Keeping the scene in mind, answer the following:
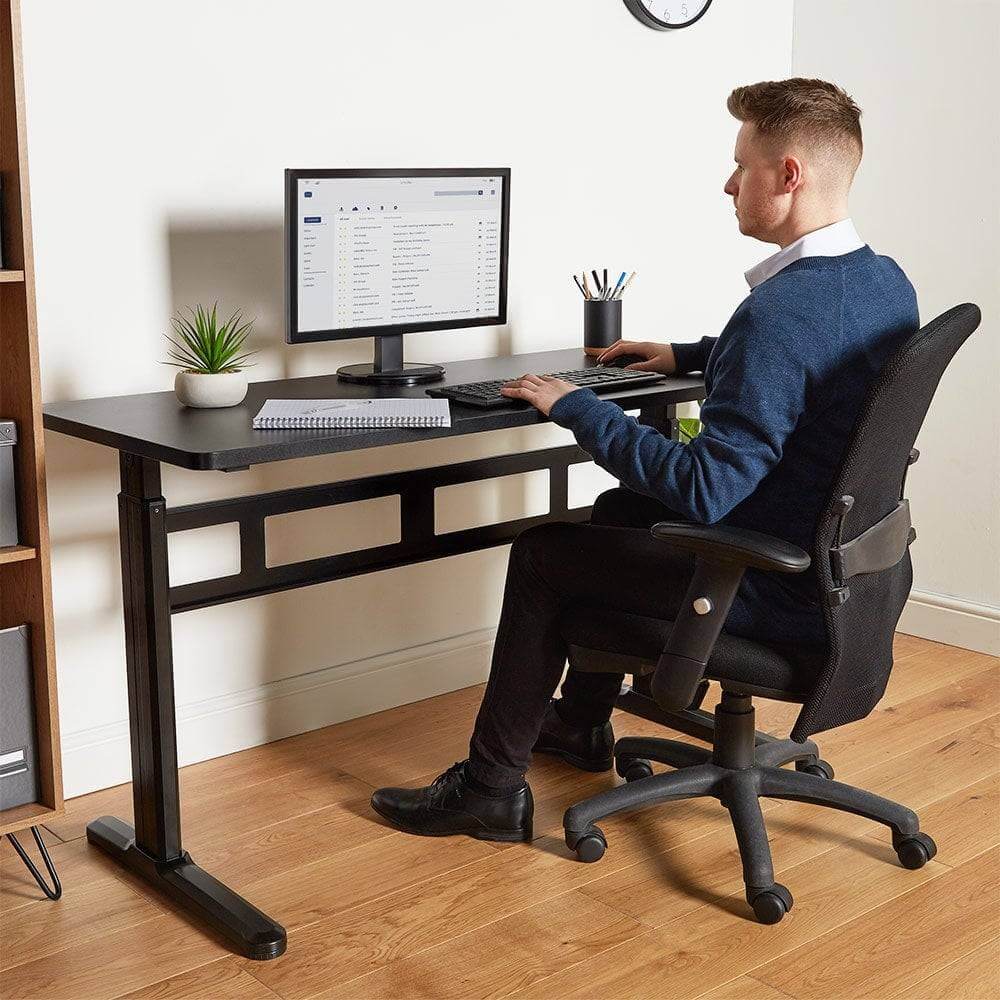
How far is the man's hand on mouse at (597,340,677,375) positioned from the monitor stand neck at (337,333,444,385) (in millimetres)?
352

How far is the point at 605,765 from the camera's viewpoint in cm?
274

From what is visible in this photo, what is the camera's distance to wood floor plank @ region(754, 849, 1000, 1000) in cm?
201

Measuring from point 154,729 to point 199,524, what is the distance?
35cm

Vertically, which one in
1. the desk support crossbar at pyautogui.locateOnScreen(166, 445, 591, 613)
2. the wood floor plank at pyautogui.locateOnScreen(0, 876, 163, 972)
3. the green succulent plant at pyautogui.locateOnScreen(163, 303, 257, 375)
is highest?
the green succulent plant at pyautogui.locateOnScreen(163, 303, 257, 375)

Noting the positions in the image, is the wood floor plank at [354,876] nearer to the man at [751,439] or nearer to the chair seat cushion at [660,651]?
the man at [751,439]

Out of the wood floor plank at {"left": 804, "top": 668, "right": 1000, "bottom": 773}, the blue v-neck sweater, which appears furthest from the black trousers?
the wood floor plank at {"left": 804, "top": 668, "right": 1000, "bottom": 773}

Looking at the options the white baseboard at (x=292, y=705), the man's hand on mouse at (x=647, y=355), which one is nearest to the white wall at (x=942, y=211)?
the man's hand on mouse at (x=647, y=355)

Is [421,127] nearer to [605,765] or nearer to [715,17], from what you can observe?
[715,17]

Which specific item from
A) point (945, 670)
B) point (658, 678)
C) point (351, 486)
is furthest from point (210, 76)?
point (945, 670)

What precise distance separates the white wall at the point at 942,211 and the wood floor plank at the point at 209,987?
2.18m

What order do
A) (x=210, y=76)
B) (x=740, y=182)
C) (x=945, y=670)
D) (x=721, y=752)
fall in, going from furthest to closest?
1. (x=945, y=670)
2. (x=210, y=76)
3. (x=721, y=752)
4. (x=740, y=182)

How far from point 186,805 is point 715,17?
7.31 feet

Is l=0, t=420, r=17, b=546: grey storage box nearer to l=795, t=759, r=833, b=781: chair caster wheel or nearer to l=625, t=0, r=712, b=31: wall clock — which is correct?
l=795, t=759, r=833, b=781: chair caster wheel

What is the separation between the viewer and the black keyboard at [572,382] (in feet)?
7.62
